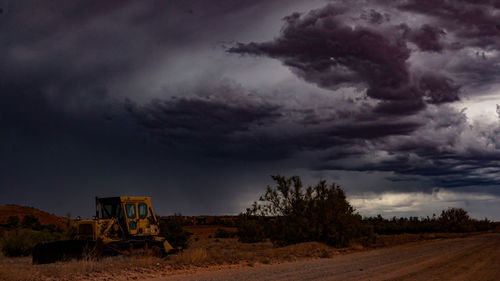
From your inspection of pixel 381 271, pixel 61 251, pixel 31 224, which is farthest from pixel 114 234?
pixel 31 224

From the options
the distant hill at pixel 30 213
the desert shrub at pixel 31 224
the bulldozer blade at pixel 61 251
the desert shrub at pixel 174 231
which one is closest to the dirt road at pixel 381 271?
the bulldozer blade at pixel 61 251

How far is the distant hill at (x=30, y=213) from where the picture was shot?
→ 244 ft

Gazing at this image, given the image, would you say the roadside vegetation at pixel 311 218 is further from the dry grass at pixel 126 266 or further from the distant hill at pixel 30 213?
the distant hill at pixel 30 213

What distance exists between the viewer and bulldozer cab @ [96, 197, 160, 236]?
928 inches

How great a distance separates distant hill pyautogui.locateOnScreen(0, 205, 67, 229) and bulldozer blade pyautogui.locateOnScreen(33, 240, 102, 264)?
55.7 m

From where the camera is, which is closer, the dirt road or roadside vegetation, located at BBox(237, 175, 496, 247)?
the dirt road

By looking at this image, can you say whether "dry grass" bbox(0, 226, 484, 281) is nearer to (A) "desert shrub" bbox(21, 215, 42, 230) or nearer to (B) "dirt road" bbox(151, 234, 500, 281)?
(B) "dirt road" bbox(151, 234, 500, 281)

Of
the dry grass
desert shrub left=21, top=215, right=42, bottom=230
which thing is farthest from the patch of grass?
desert shrub left=21, top=215, right=42, bottom=230

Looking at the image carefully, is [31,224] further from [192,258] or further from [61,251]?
[192,258]

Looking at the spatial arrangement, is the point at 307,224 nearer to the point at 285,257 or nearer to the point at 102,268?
the point at 285,257

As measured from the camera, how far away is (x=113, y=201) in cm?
2394

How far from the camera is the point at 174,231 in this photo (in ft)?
109

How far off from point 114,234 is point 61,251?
2.65 m

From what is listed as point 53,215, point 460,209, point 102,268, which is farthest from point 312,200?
point 53,215
